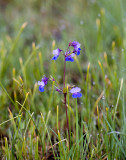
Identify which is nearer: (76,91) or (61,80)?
(76,91)

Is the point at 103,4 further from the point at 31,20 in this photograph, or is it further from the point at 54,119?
the point at 54,119

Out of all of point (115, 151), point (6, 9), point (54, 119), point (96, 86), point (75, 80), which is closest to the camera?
point (115, 151)

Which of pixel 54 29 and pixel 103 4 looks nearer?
pixel 103 4

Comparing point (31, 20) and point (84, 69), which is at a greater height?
point (31, 20)

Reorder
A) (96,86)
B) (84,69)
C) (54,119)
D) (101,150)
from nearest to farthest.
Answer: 1. (101,150)
2. (54,119)
3. (96,86)
4. (84,69)

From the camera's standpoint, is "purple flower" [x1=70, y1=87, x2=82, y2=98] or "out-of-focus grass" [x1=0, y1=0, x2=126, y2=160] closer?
"purple flower" [x1=70, y1=87, x2=82, y2=98]

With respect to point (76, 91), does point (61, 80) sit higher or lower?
lower

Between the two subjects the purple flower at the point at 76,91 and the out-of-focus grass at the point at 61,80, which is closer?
the purple flower at the point at 76,91

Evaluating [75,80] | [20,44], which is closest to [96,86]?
[75,80]
